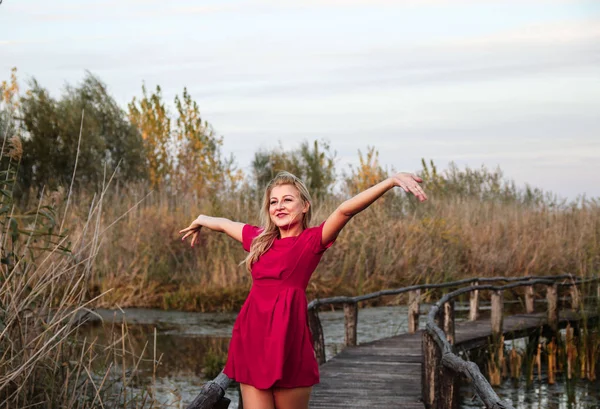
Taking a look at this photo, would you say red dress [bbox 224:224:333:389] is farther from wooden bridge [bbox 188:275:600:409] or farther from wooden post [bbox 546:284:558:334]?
wooden post [bbox 546:284:558:334]

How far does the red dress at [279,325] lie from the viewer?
382cm

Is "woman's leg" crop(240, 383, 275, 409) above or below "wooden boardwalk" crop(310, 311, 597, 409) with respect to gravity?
above

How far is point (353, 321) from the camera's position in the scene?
933cm

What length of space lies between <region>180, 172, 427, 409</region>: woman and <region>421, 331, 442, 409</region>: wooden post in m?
2.68

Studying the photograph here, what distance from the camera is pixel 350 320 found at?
9312 mm

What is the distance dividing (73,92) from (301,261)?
21495 mm

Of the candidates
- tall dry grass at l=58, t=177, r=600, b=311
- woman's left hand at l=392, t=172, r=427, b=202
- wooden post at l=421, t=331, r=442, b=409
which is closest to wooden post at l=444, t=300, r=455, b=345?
wooden post at l=421, t=331, r=442, b=409

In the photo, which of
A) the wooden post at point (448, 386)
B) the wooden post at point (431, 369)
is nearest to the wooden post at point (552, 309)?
the wooden post at point (431, 369)

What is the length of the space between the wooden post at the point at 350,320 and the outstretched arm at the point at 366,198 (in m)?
5.31

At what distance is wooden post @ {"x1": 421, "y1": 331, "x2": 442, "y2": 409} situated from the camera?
6.46 metres

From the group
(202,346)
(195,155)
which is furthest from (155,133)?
(202,346)

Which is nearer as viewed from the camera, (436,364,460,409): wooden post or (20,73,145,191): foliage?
(436,364,460,409): wooden post

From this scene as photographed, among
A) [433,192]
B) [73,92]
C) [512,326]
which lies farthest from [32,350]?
[73,92]

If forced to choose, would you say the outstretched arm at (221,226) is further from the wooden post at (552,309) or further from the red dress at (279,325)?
the wooden post at (552,309)
